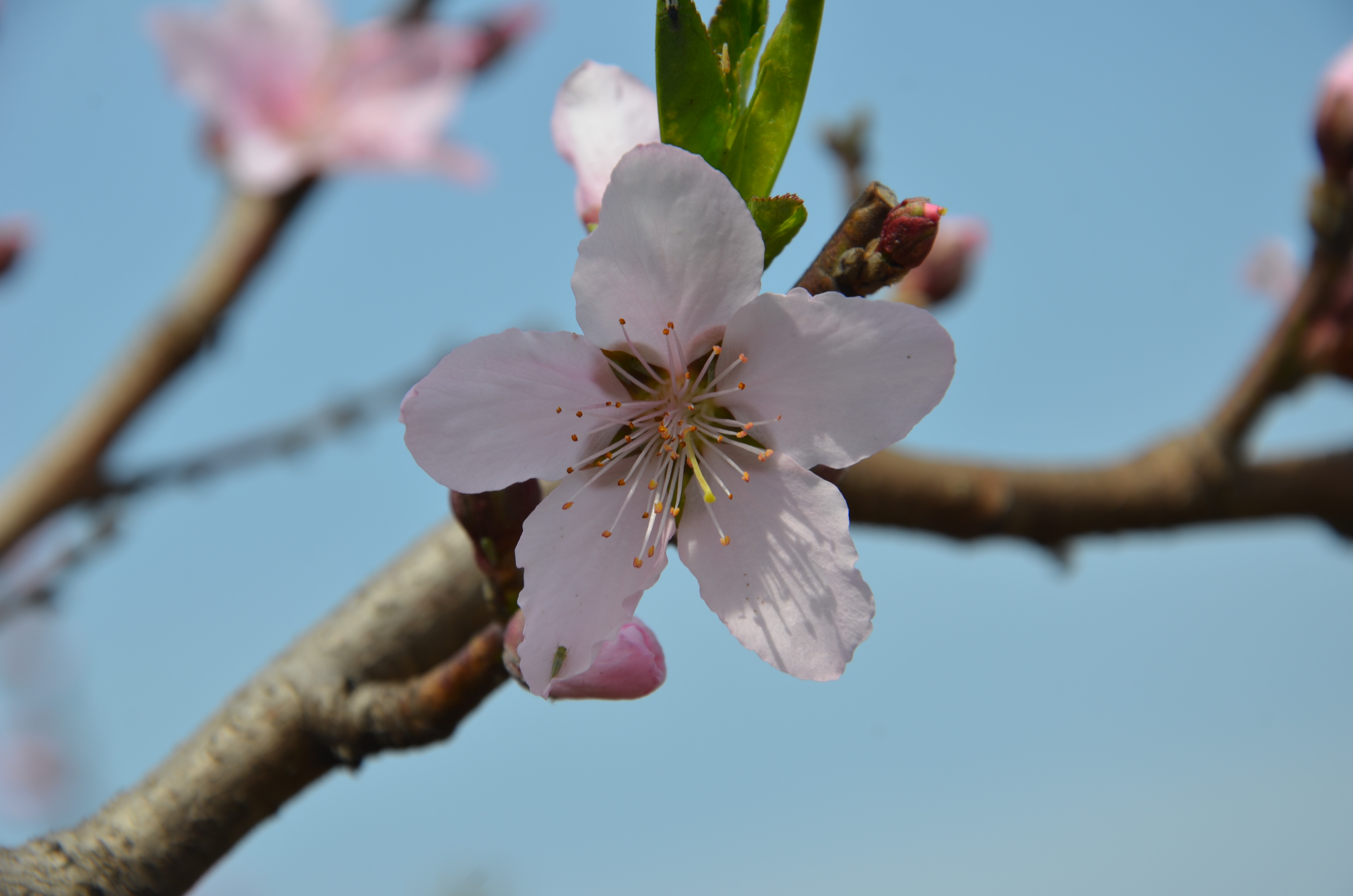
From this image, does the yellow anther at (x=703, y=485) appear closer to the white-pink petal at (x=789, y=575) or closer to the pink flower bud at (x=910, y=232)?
the white-pink petal at (x=789, y=575)

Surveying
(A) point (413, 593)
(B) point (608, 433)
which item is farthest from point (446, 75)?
(B) point (608, 433)

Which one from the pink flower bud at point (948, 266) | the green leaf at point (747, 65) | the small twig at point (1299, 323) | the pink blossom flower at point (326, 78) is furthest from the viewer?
the pink blossom flower at point (326, 78)

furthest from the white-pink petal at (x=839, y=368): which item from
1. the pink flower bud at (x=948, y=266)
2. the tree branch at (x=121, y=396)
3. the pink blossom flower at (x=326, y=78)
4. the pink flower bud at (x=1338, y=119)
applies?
the pink blossom flower at (x=326, y=78)

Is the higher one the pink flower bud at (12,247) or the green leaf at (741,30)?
the pink flower bud at (12,247)

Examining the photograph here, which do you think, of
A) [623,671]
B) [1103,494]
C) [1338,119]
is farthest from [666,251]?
[1338,119]

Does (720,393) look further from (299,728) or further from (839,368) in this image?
(299,728)

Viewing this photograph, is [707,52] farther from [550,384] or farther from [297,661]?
[297,661]
